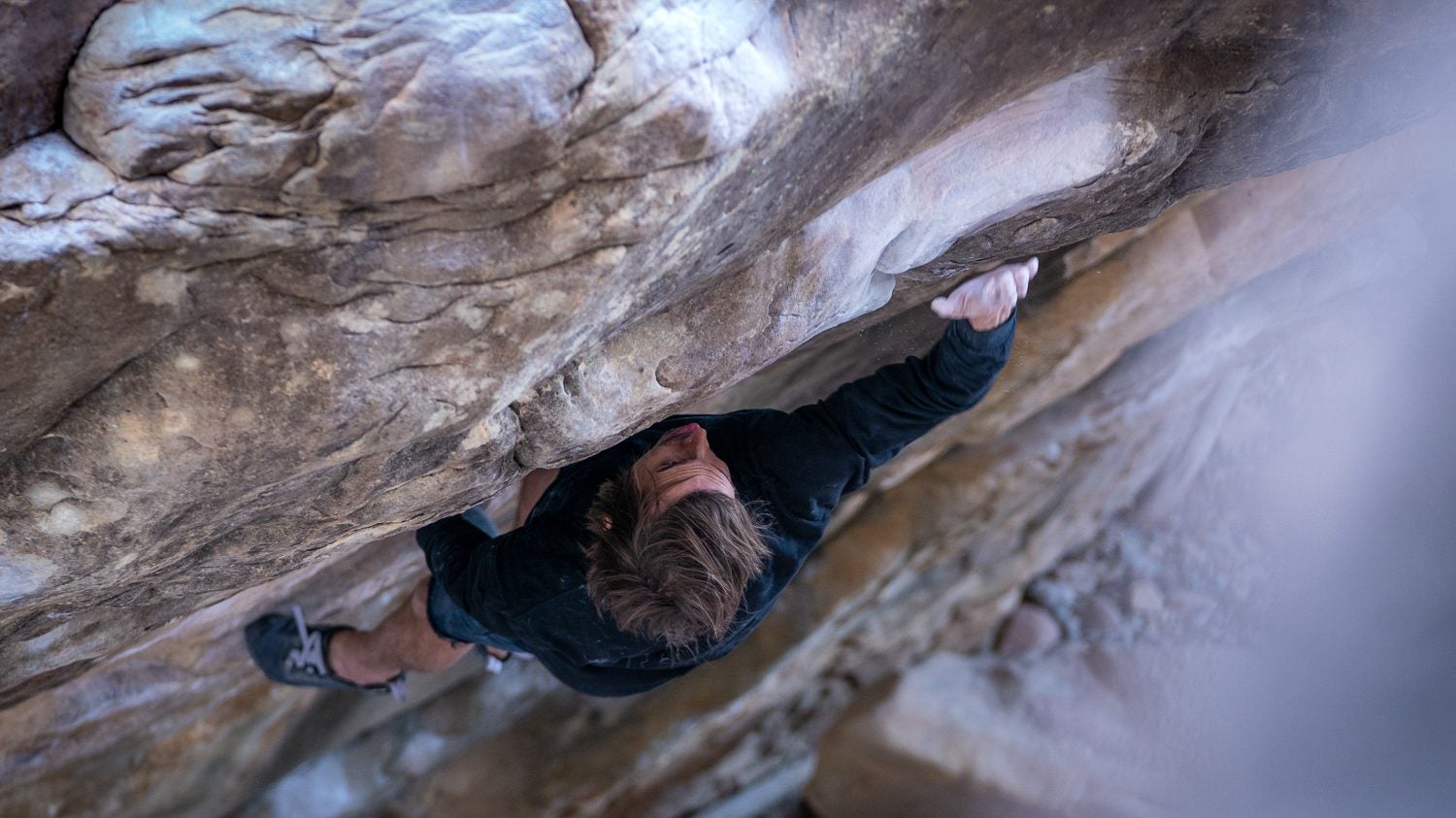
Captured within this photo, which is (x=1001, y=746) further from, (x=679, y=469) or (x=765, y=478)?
(x=679, y=469)

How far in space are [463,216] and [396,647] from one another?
1274 mm

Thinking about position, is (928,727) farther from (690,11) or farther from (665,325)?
(690,11)

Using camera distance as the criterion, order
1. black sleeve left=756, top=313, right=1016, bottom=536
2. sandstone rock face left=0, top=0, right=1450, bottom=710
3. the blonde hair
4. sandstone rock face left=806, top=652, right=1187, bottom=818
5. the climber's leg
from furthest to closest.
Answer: sandstone rock face left=806, top=652, right=1187, bottom=818
the climber's leg
black sleeve left=756, top=313, right=1016, bottom=536
the blonde hair
sandstone rock face left=0, top=0, right=1450, bottom=710

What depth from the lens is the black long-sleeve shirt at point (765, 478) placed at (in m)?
1.37

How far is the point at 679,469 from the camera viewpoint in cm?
132

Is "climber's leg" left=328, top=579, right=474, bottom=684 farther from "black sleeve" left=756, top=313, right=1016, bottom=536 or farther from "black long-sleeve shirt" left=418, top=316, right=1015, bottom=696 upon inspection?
"black sleeve" left=756, top=313, right=1016, bottom=536

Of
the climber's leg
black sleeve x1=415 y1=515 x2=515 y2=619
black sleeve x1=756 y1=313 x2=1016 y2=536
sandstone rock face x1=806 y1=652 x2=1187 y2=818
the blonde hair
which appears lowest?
sandstone rock face x1=806 y1=652 x2=1187 y2=818

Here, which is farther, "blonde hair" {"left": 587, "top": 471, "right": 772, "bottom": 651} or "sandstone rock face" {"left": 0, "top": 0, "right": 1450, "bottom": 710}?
"blonde hair" {"left": 587, "top": 471, "right": 772, "bottom": 651}

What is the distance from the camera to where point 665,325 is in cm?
115

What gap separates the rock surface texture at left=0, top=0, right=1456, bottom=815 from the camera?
759 mm

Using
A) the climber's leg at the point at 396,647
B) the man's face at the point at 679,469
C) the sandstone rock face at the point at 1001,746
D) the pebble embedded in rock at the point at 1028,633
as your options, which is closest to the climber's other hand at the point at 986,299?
the man's face at the point at 679,469

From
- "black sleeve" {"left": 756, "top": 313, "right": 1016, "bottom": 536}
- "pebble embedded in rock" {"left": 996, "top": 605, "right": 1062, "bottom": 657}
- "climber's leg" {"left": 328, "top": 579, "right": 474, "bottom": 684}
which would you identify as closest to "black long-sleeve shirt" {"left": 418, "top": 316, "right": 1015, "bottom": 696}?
"black sleeve" {"left": 756, "top": 313, "right": 1016, "bottom": 536}

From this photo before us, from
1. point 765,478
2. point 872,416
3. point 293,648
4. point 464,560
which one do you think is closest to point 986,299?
point 872,416

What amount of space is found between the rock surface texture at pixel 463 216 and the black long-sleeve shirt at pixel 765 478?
4.6 inches
